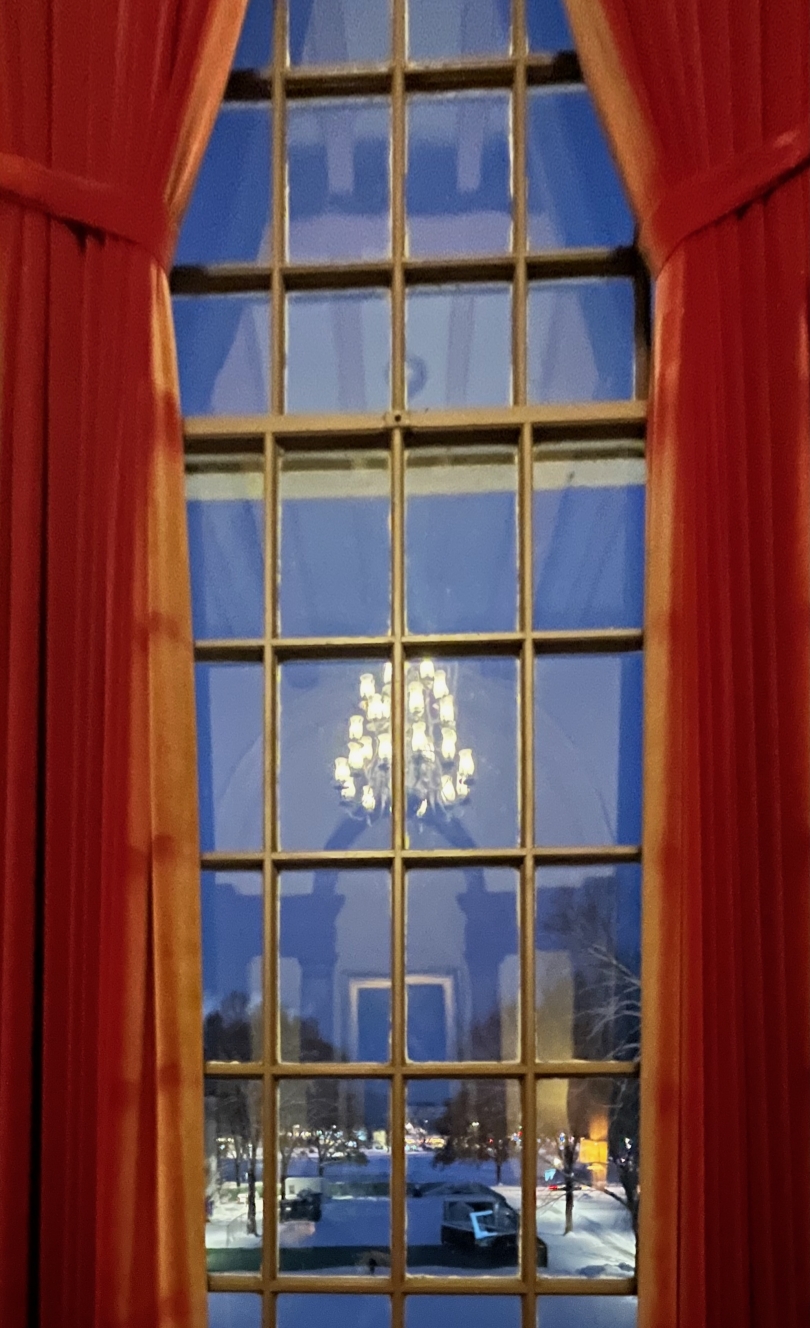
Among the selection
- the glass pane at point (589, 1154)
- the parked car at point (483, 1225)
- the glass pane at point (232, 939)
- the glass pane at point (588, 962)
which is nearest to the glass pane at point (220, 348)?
the glass pane at point (232, 939)

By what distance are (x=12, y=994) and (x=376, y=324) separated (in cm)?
123

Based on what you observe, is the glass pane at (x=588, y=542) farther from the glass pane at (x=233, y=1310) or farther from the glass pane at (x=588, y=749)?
the glass pane at (x=233, y=1310)

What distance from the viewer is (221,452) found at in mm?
2172

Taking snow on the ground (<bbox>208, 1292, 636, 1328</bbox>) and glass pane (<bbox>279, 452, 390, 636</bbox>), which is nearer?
snow on the ground (<bbox>208, 1292, 636, 1328</bbox>)

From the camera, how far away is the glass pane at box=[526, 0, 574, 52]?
221cm

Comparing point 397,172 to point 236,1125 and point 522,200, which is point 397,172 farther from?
point 236,1125

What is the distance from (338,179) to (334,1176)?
5.46 feet

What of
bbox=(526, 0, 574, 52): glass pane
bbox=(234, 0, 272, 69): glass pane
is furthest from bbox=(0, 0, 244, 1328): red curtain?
bbox=(526, 0, 574, 52): glass pane

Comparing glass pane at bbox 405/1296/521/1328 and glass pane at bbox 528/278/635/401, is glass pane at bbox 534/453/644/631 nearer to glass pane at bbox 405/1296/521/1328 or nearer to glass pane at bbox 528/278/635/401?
glass pane at bbox 528/278/635/401

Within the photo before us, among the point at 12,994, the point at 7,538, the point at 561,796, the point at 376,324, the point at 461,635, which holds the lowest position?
the point at 12,994

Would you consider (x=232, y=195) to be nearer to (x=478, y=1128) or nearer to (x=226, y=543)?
(x=226, y=543)

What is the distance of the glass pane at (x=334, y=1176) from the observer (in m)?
2.03

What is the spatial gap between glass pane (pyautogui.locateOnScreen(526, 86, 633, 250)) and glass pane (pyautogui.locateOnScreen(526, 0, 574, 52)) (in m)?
0.07

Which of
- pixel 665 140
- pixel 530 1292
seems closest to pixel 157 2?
pixel 665 140
